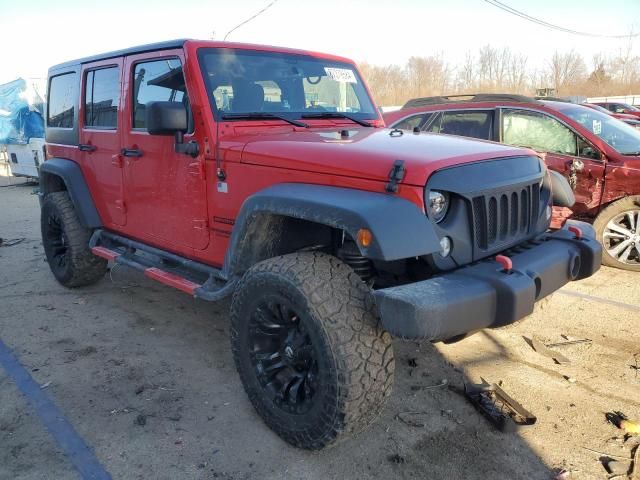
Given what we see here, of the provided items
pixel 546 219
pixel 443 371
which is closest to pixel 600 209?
pixel 546 219

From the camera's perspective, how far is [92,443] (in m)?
2.77

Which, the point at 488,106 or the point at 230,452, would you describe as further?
the point at 488,106

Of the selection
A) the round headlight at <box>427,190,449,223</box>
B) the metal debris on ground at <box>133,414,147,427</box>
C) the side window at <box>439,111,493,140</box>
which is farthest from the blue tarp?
the round headlight at <box>427,190,449,223</box>

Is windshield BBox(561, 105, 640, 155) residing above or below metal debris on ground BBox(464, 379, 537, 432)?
above

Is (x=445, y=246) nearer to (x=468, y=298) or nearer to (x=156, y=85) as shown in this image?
(x=468, y=298)

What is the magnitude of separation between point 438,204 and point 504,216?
1.70 feet

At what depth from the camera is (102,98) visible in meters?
4.42

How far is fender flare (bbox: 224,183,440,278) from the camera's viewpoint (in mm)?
2248

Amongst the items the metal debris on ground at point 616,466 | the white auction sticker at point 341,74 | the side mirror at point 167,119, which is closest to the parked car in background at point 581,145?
the white auction sticker at point 341,74

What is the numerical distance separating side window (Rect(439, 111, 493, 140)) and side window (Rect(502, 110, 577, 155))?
0.20 meters

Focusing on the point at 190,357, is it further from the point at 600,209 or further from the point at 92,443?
the point at 600,209

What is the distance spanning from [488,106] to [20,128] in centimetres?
1337

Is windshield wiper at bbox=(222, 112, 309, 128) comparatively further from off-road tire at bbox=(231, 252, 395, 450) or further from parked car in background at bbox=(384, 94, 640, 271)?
→ parked car in background at bbox=(384, 94, 640, 271)

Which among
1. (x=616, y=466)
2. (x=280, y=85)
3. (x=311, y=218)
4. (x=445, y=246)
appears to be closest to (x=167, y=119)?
(x=280, y=85)
